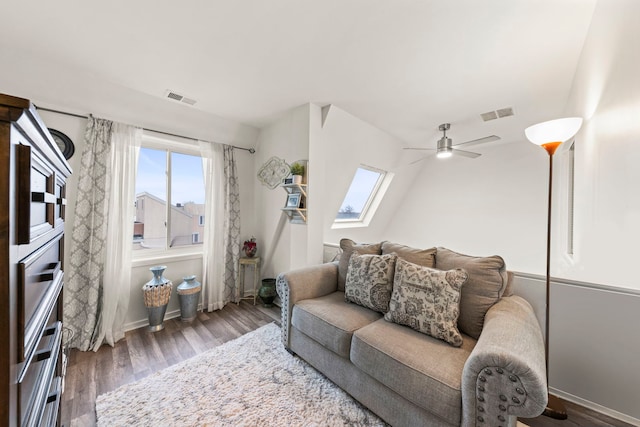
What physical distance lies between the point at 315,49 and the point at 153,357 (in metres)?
2.94

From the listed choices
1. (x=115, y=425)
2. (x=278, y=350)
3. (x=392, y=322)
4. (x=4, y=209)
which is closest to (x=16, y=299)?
(x=4, y=209)

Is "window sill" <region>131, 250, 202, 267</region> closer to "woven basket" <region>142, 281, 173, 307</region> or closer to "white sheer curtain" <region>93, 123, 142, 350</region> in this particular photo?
"white sheer curtain" <region>93, 123, 142, 350</region>

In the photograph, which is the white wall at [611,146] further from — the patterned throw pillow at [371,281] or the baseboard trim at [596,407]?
the patterned throw pillow at [371,281]

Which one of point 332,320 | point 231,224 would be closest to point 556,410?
point 332,320

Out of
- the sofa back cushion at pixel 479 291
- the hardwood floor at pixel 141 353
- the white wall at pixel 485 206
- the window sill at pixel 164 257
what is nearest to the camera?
the sofa back cushion at pixel 479 291

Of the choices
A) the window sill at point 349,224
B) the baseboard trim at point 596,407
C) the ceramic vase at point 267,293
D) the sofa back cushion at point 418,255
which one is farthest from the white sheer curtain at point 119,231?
the baseboard trim at point 596,407

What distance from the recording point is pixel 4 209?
1.63 feet

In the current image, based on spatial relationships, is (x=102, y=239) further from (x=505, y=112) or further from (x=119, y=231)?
(x=505, y=112)

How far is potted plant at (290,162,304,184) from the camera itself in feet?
9.16

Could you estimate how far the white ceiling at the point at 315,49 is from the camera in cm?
150

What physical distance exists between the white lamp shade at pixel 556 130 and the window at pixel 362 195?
2.40 metres

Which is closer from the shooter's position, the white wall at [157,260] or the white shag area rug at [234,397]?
the white shag area rug at [234,397]

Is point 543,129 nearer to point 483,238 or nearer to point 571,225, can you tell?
point 571,225

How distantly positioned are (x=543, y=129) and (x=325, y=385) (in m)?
2.31
